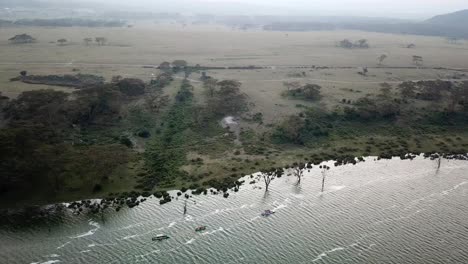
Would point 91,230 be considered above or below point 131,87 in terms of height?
below

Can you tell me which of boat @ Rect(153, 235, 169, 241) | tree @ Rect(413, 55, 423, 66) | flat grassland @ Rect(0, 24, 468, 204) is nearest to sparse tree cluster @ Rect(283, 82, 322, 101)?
flat grassland @ Rect(0, 24, 468, 204)

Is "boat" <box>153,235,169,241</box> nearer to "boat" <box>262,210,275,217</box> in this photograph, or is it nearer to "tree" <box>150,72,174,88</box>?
"boat" <box>262,210,275,217</box>

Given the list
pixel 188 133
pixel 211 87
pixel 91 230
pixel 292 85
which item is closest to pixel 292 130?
pixel 188 133

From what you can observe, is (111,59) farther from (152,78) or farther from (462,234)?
(462,234)

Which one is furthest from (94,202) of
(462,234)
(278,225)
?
(462,234)

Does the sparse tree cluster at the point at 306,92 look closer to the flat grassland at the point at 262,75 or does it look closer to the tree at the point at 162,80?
the flat grassland at the point at 262,75

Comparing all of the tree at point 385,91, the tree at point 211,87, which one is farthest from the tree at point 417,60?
the tree at point 211,87

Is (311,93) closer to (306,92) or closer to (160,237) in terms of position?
(306,92)

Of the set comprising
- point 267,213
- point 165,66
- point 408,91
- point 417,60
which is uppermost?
point 417,60
